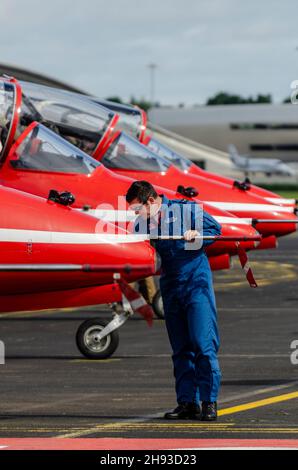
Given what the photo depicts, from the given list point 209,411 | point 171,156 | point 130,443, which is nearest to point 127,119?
point 171,156

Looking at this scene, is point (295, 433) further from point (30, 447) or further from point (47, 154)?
point (47, 154)

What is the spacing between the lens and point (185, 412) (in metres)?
11.7

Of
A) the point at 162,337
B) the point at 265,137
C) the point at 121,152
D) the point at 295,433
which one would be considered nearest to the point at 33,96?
the point at 121,152

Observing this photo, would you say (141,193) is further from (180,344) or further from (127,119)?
(127,119)

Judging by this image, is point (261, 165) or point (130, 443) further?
point (261, 165)

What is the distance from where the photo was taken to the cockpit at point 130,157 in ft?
69.7

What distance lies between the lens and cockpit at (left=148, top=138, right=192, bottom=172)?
2407 cm

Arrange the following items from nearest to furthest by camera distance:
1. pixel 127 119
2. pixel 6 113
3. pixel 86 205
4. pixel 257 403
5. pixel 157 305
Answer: pixel 257 403
pixel 6 113
pixel 86 205
pixel 157 305
pixel 127 119

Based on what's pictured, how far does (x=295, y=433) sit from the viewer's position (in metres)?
10.7

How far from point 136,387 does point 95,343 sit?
2491 millimetres

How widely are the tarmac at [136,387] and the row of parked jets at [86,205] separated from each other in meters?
0.75

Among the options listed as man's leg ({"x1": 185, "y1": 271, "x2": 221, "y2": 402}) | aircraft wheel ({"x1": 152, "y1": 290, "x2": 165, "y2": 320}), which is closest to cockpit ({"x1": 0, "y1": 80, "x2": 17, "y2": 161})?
aircraft wheel ({"x1": 152, "y1": 290, "x2": 165, "y2": 320})

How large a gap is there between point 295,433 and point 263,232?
12726 mm

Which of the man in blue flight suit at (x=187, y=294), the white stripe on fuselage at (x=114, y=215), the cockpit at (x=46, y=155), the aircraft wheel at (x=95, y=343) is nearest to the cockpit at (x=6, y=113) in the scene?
the cockpit at (x=46, y=155)
